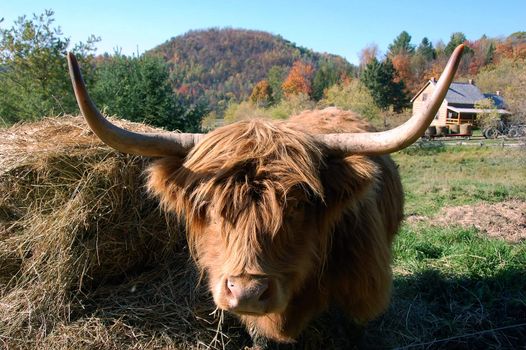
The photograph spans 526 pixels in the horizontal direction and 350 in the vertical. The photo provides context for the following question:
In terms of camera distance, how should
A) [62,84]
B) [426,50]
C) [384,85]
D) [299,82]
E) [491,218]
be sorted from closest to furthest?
[491,218], [62,84], [384,85], [299,82], [426,50]

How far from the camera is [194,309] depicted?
332cm

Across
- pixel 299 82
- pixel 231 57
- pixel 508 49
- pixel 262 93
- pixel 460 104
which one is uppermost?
pixel 231 57

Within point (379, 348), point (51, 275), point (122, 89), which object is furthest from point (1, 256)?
point (122, 89)

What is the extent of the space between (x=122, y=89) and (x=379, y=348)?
958 centimetres

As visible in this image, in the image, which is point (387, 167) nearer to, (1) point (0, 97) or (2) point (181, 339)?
(2) point (181, 339)

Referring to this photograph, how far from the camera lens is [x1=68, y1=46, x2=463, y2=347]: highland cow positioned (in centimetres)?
223

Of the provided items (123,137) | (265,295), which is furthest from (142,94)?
(265,295)

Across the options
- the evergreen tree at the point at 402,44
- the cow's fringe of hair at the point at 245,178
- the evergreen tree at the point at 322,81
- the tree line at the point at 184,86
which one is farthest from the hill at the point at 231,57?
the cow's fringe of hair at the point at 245,178

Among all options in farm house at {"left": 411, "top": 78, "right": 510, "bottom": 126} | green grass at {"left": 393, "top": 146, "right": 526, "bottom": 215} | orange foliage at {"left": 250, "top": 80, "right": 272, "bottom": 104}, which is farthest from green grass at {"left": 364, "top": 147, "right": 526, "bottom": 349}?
orange foliage at {"left": 250, "top": 80, "right": 272, "bottom": 104}

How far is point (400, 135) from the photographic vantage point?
7.32ft

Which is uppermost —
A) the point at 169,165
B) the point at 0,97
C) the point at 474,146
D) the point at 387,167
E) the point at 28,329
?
the point at 0,97

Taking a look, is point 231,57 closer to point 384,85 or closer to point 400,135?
point 384,85

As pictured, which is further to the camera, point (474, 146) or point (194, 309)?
point (474, 146)

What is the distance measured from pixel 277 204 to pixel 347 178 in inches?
18.1
